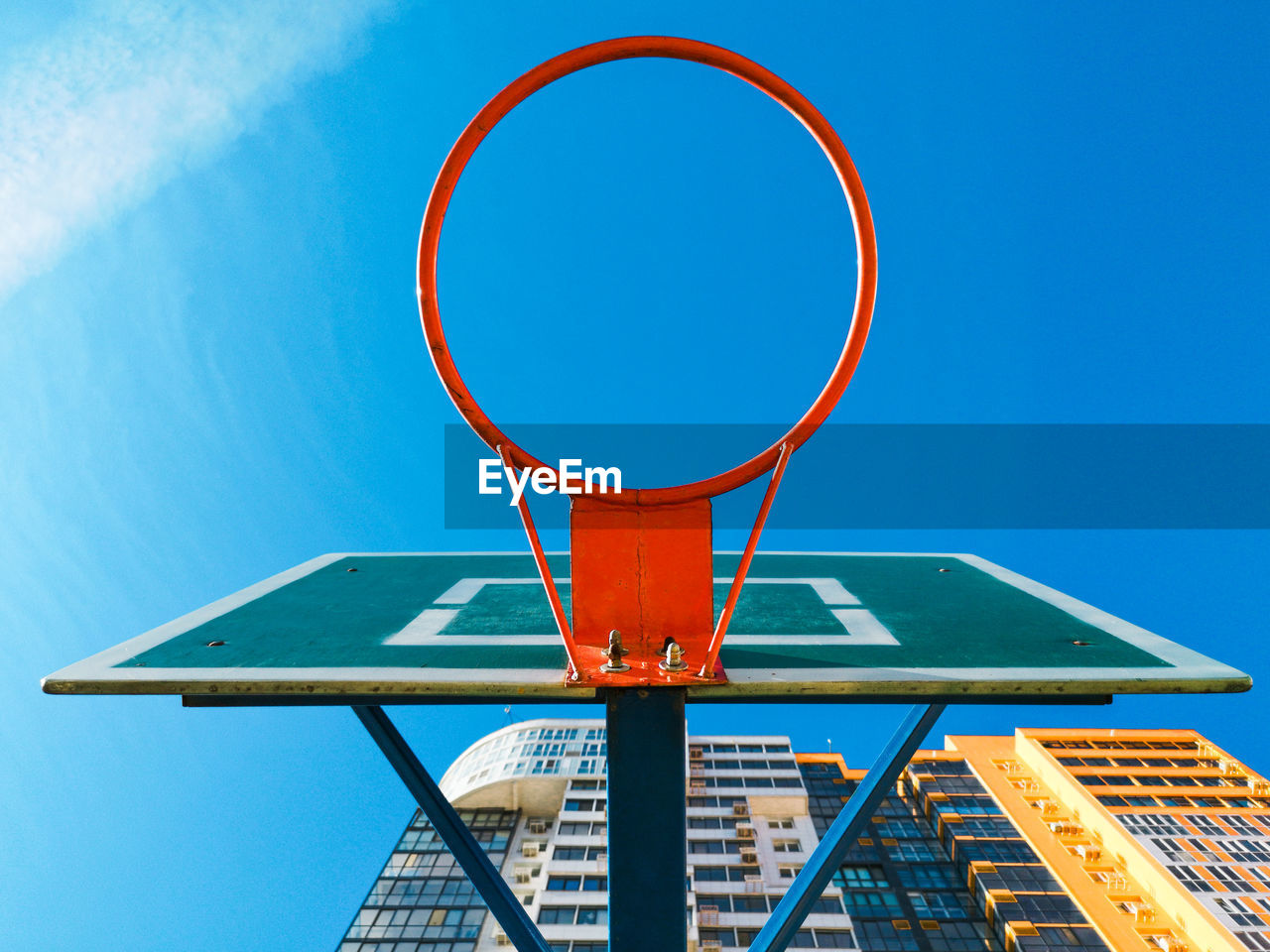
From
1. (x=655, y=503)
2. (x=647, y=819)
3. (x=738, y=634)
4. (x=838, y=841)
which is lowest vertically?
(x=838, y=841)

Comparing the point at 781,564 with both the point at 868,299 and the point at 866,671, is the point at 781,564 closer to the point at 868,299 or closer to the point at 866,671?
the point at 866,671

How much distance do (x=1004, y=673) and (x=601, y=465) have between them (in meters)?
1.65

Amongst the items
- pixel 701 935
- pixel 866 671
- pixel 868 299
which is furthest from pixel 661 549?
pixel 701 935

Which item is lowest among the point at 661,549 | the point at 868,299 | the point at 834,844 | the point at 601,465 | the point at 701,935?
the point at 701,935

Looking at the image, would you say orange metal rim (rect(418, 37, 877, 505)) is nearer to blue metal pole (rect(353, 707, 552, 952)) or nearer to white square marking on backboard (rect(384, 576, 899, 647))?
white square marking on backboard (rect(384, 576, 899, 647))

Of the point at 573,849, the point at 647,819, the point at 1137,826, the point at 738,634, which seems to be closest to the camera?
the point at 647,819

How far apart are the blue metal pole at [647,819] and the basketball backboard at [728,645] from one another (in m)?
0.16

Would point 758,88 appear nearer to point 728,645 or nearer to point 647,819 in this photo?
point 728,645

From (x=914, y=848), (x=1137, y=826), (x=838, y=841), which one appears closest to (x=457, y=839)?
(x=838, y=841)

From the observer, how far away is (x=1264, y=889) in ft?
71.3

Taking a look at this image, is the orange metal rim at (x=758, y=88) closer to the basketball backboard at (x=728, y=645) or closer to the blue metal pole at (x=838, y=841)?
the basketball backboard at (x=728, y=645)

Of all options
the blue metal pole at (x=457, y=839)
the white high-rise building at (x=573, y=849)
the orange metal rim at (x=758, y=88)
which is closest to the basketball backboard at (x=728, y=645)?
the blue metal pole at (x=457, y=839)

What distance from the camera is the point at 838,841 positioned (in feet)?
11.9
